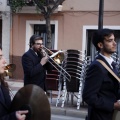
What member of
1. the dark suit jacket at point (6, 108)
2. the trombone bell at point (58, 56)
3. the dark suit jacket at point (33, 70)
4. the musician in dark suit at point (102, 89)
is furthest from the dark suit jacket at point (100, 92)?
the trombone bell at point (58, 56)

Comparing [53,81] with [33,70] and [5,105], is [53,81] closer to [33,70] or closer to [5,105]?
[33,70]

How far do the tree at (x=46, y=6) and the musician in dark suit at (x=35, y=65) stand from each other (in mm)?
9452

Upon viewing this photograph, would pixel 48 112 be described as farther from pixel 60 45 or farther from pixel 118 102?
pixel 60 45

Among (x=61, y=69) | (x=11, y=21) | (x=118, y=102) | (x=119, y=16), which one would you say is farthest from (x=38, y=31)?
(x=118, y=102)

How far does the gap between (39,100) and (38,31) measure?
660 inches

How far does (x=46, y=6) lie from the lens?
1766cm

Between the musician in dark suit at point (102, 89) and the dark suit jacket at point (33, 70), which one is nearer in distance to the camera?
the musician in dark suit at point (102, 89)

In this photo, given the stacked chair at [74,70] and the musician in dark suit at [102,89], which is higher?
the musician in dark suit at [102,89]

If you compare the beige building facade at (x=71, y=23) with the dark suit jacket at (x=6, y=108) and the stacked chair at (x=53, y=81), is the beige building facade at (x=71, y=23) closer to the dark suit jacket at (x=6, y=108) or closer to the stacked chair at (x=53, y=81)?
the stacked chair at (x=53, y=81)

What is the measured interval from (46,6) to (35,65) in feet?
35.3

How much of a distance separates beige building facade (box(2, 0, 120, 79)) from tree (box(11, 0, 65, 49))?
2.19 feet

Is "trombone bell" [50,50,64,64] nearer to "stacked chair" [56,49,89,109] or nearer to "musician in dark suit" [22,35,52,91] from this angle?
"stacked chair" [56,49,89,109]

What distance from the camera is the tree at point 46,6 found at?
17.2 meters

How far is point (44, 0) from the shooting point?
17953mm
